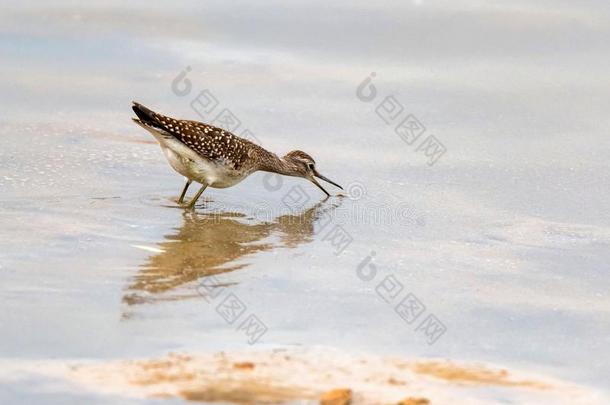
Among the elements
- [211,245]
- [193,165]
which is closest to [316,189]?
[193,165]

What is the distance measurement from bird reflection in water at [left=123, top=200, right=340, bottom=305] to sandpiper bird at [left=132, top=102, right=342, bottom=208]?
1.58 ft

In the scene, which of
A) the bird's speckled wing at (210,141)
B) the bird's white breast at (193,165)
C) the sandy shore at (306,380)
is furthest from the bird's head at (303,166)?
the sandy shore at (306,380)

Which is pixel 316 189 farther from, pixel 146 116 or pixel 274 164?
pixel 146 116

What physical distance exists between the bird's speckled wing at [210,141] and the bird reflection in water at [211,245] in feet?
1.95

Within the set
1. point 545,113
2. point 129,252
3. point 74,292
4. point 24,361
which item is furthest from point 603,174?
point 24,361

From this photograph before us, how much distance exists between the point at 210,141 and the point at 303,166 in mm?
937

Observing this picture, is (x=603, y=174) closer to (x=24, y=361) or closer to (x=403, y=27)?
(x=403, y=27)

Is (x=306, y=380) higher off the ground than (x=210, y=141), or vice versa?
(x=210, y=141)

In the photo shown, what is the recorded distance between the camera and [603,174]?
1040 centimetres

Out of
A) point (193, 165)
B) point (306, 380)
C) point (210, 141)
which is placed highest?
point (210, 141)

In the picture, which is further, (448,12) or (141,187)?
(448,12)

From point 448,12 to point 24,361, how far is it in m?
8.44

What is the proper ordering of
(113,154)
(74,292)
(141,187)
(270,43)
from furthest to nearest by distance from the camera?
(270,43) < (113,154) < (141,187) < (74,292)

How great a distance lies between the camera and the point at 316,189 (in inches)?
431
